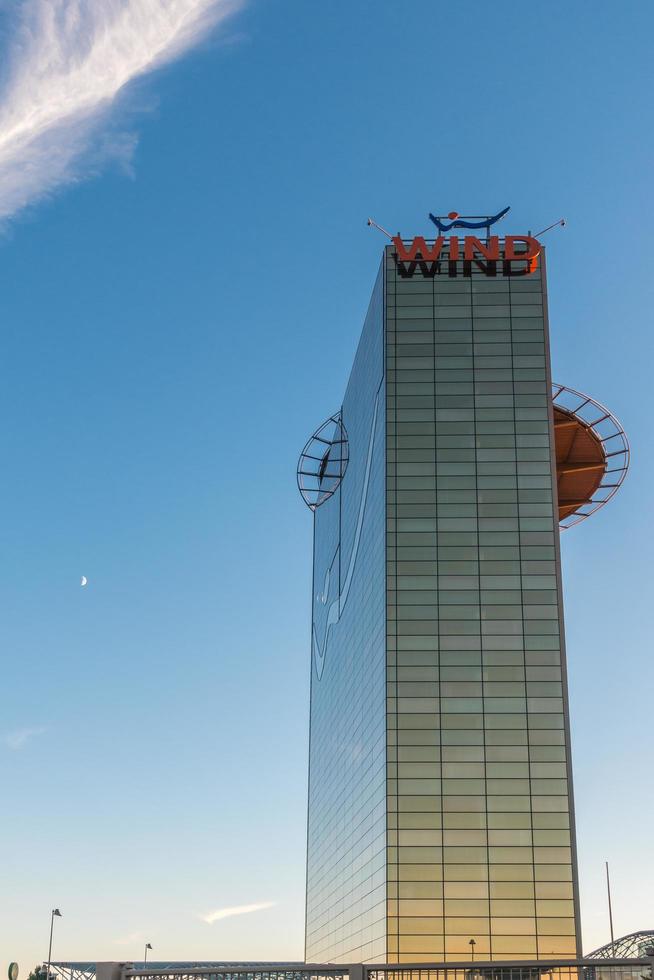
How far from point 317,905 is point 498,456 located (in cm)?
8186

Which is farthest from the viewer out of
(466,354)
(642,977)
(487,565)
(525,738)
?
(466,354)

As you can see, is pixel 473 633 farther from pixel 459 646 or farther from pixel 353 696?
pixel 353 696

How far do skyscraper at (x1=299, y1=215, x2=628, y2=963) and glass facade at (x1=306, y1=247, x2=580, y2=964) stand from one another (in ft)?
0.53

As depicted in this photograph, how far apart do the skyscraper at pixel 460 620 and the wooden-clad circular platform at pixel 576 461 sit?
0.80 feet

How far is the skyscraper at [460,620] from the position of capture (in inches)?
4016

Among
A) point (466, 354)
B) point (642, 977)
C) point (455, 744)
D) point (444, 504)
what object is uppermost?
point (466, 354)

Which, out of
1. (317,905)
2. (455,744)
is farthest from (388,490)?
(317,905)

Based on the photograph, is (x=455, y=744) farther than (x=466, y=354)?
No

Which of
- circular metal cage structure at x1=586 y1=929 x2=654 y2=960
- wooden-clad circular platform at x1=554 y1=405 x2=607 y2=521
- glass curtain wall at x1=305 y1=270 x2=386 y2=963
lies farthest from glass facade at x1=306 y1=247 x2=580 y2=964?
circular metal cage structure at x1=586 y1=929 x2=654 y2=960

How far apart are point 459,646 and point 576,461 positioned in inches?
1215

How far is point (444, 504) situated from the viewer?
117 m

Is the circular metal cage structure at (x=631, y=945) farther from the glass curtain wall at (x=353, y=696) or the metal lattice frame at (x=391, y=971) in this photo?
the metal lattice frame at (x=391, y=971)

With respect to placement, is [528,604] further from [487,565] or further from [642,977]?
[642,977]

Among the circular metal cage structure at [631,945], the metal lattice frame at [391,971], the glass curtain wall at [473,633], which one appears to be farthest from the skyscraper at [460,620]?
the metal lattice frame at [391,971]
